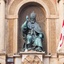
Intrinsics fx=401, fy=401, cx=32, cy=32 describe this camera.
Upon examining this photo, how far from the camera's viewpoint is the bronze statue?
15.9 meters

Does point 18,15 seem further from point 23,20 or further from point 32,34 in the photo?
point 32,34

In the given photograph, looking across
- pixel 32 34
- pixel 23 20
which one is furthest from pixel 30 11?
pixel 32 34

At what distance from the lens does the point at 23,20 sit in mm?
17094

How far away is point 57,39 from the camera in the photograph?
1644 centimetres

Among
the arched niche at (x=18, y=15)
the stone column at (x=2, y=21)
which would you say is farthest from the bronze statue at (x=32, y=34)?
the stone column at (x=2, y=21)

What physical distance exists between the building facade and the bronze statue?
0.44 metres

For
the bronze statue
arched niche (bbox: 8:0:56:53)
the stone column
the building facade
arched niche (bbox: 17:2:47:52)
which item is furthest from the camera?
Answer: arched niche (bbox: 17:2:47:52)

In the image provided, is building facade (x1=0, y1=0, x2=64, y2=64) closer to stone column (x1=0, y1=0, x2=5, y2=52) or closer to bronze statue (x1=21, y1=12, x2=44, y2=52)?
stone column (x1=0, y1=0, x2=5, y2=52)

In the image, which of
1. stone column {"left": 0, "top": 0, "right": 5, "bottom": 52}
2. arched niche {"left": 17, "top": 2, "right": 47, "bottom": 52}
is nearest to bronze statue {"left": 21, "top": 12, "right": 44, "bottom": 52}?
arched niche {"left": 17, "top": 2, "right": 47, "bottom": 52}

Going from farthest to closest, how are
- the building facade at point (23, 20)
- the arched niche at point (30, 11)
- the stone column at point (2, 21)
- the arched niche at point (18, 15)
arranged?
the arched niche at point (30, 11) < the arched niche at point (18, 15) < the building facade at point (23, 20) < the stone column at point (2, 21)

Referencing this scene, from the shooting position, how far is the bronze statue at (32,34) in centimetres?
1591

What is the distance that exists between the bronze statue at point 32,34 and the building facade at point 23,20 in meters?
0.44

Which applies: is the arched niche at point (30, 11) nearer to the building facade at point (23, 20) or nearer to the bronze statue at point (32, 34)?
the building facade at point (23, 20)

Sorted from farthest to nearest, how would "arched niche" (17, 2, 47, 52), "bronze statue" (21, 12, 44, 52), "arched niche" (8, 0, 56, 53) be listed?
"arched niche" (17, 2, 47, 52) → "arched niche" (8, 0, 56, 53) → "bronze statue" (21, 12, 44, 52)
